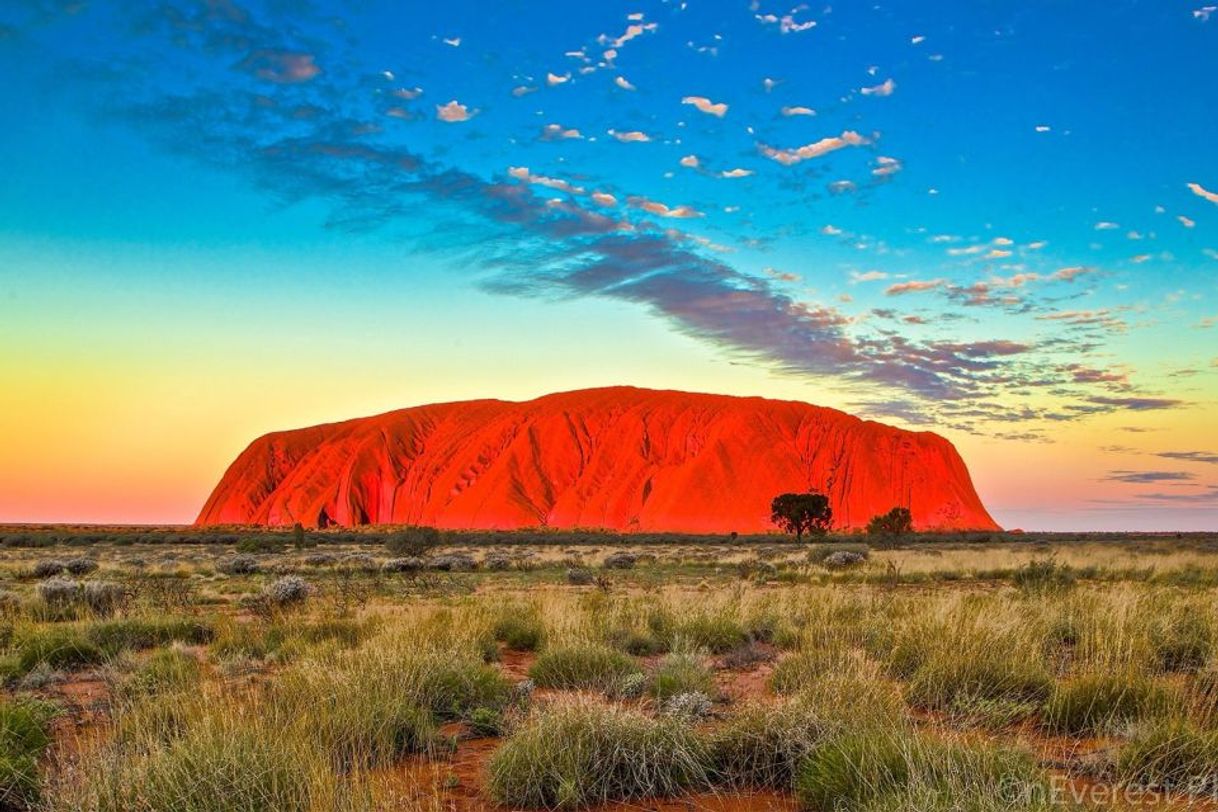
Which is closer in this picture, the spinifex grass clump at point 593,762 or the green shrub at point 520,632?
the spinifex grass clump at point 593,762

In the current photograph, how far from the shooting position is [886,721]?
522 cm

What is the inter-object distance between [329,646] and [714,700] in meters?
4.27

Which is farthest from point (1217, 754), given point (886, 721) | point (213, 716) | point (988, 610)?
point (213, 716)

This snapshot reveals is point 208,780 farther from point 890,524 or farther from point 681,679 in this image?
point 890,524

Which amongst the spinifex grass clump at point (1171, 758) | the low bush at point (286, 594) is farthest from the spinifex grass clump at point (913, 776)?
the low bush at point (286, 594)

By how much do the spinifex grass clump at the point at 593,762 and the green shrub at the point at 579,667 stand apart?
104 inches

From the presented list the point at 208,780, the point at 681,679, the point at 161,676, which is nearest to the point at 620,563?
the point at 681,679

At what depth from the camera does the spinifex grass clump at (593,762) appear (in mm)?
4863

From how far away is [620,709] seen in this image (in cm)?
→ 567

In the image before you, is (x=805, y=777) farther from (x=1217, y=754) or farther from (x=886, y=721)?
(x=1217, y=754)

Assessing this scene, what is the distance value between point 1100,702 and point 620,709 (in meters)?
3.87

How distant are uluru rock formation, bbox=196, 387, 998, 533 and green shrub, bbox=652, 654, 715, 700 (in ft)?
237

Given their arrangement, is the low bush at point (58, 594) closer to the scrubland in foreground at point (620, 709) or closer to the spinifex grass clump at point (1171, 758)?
the scrubland in foreground at point (620, 709)

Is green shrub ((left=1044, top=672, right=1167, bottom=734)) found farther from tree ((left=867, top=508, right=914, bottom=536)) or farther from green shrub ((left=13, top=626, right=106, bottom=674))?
tree ((left=867, top=508, right=914, bottom=536))
